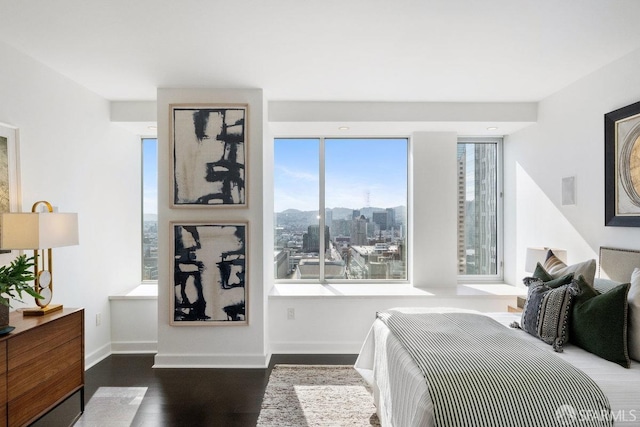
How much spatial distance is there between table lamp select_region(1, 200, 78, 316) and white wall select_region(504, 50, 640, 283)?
13.5 ft

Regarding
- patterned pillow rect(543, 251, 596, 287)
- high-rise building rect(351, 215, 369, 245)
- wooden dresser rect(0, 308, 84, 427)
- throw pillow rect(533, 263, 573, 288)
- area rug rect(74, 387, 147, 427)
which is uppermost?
high-rise building rect(351, 215, 369, 245)

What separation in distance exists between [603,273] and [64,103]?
15.3 feet

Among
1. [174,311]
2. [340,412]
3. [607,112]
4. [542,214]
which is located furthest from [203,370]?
[607,112]

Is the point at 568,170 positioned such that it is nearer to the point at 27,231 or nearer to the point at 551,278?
the point at 551,278

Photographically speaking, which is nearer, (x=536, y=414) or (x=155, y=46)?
(x=536, y=414)

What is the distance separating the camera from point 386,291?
398 cm

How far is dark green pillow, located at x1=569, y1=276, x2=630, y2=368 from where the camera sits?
198 cm

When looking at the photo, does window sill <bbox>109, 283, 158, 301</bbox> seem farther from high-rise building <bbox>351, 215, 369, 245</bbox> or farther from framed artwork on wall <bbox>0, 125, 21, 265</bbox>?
high-rise building <bbox>351, 215, 369, 245</bbox>

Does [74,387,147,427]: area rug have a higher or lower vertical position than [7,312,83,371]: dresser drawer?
lower

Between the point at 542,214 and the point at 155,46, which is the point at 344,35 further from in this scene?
the point at 542,214

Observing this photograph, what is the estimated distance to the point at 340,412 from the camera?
2650mm

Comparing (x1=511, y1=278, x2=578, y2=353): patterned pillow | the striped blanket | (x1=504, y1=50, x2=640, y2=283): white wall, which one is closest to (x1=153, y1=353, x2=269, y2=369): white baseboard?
the striped blanket

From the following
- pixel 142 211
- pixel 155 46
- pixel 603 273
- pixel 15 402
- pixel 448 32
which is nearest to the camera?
pixel 15 402

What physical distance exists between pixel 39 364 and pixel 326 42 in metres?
2.85
